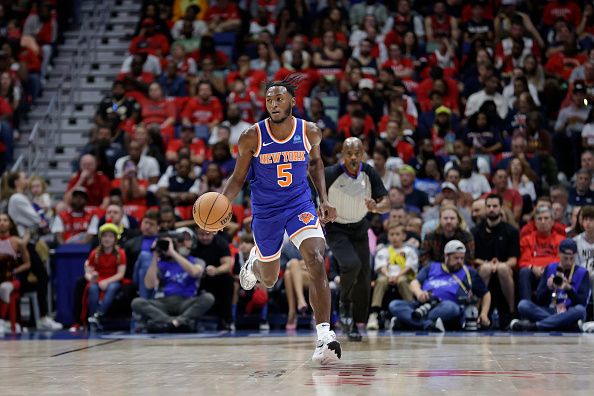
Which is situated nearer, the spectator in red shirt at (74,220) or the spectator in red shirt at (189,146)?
the spectator in red shirt at (74,220)

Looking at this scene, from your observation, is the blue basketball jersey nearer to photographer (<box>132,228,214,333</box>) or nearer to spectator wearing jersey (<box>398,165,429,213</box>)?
photographer (<box>132,228,214,333</box>)

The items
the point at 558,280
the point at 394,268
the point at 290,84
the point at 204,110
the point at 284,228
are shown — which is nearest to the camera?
the point at 290,84

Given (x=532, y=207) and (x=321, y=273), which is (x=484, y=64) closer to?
(x=532, y=207)

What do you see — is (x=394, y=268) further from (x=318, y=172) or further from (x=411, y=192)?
(x=318, y=172)

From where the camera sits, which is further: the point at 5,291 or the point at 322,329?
the point at 5,291

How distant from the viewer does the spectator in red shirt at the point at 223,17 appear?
1775 centimetres

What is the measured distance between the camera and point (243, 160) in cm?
752

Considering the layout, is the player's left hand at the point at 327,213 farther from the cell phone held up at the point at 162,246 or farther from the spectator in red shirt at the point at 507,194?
the spectator in red shirt at the point at 507,194

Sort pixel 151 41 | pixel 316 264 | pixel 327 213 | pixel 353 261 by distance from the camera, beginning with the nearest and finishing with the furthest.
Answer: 1. pixel 316 264
2. pixel 327 213
3. pixel 353 261
4. pixel 151 41

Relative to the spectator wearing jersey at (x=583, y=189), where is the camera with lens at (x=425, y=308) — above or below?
below

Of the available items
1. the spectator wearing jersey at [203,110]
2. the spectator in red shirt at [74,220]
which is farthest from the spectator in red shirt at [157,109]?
the spectator in red shirt at [74,220]

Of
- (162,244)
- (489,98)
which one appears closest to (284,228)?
(162,244)

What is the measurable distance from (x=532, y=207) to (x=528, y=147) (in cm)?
118

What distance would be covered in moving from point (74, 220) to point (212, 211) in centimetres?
670
